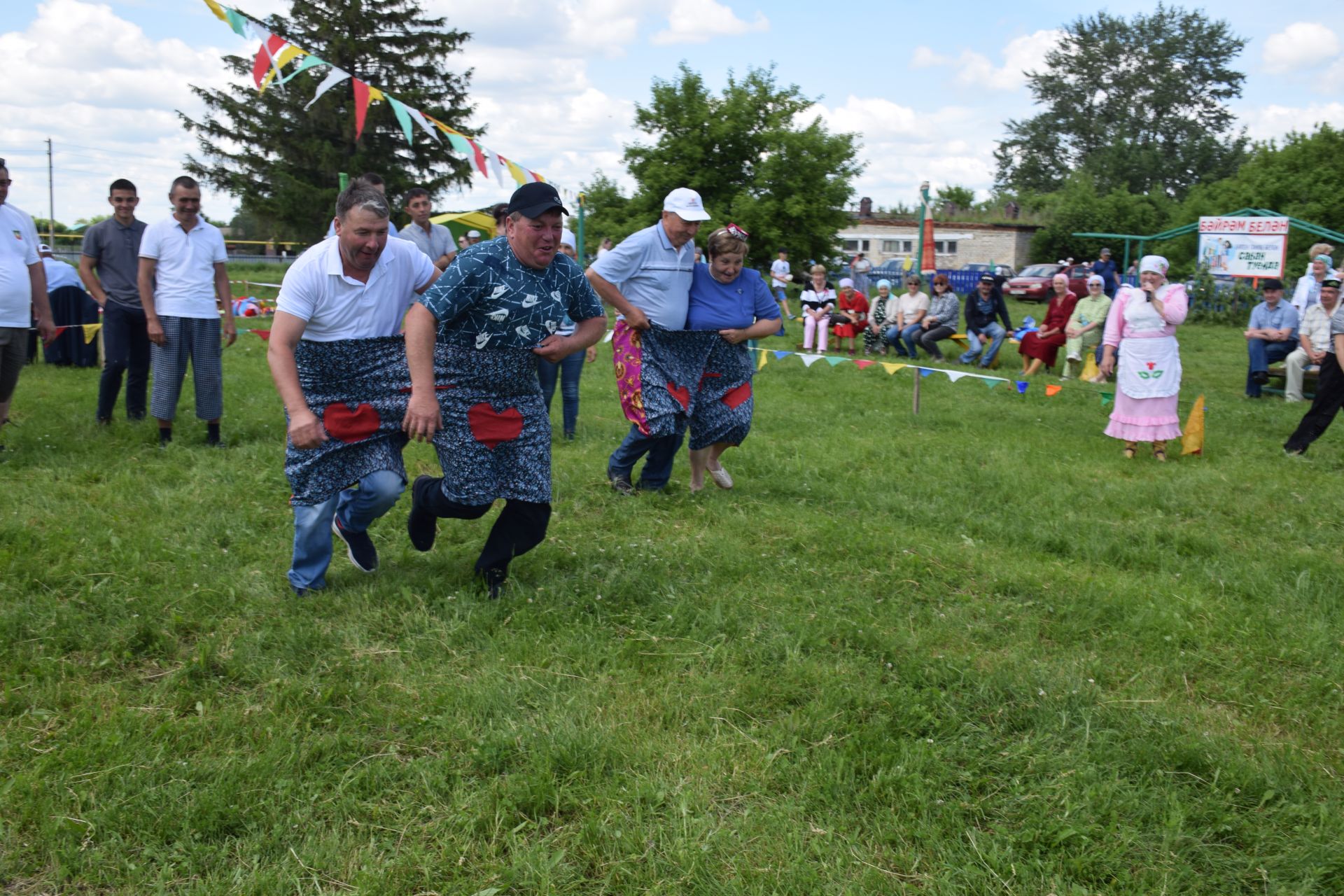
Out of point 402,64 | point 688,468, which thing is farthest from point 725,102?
point 688,468

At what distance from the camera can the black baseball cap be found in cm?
421

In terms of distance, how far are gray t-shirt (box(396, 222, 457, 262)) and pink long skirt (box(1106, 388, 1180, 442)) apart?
19.4ft

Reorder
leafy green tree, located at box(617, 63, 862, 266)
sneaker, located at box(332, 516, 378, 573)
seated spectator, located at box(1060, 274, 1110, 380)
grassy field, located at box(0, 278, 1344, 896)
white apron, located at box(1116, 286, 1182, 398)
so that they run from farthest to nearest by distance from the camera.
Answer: leafy green tree, located at box(617, 63, 862, 266), seated spectator, located at box(1060, 274, 1110, 380), white apron, located at box(1116, 286, 1182, 398), sneaker, located at box(332, 516, 378, 573), grassy field, located at box(0, 278, 1344, 896)

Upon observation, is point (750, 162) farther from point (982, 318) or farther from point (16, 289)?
point (16, 289)

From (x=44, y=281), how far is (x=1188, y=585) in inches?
294

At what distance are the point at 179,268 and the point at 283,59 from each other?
370 centimetres

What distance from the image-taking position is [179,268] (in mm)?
7520

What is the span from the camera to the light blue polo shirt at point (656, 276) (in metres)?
6.27

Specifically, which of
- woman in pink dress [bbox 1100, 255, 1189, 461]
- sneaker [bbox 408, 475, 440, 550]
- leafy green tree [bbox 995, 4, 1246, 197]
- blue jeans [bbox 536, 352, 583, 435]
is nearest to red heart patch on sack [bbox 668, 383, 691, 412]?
sneaker [bbox 408, 475, 440, 550]

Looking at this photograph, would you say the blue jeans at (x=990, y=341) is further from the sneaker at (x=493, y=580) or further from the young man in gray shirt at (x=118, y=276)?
the sneaker at (x=493, y=580)

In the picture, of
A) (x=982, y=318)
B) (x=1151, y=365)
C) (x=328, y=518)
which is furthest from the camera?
(x=982, y=318)

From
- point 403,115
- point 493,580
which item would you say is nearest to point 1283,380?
point 403,115

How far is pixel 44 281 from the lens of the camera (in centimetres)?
720

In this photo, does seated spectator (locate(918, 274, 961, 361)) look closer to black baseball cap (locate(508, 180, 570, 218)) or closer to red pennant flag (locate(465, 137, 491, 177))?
red pennant flag (locate(465, 137, 491, 177))
